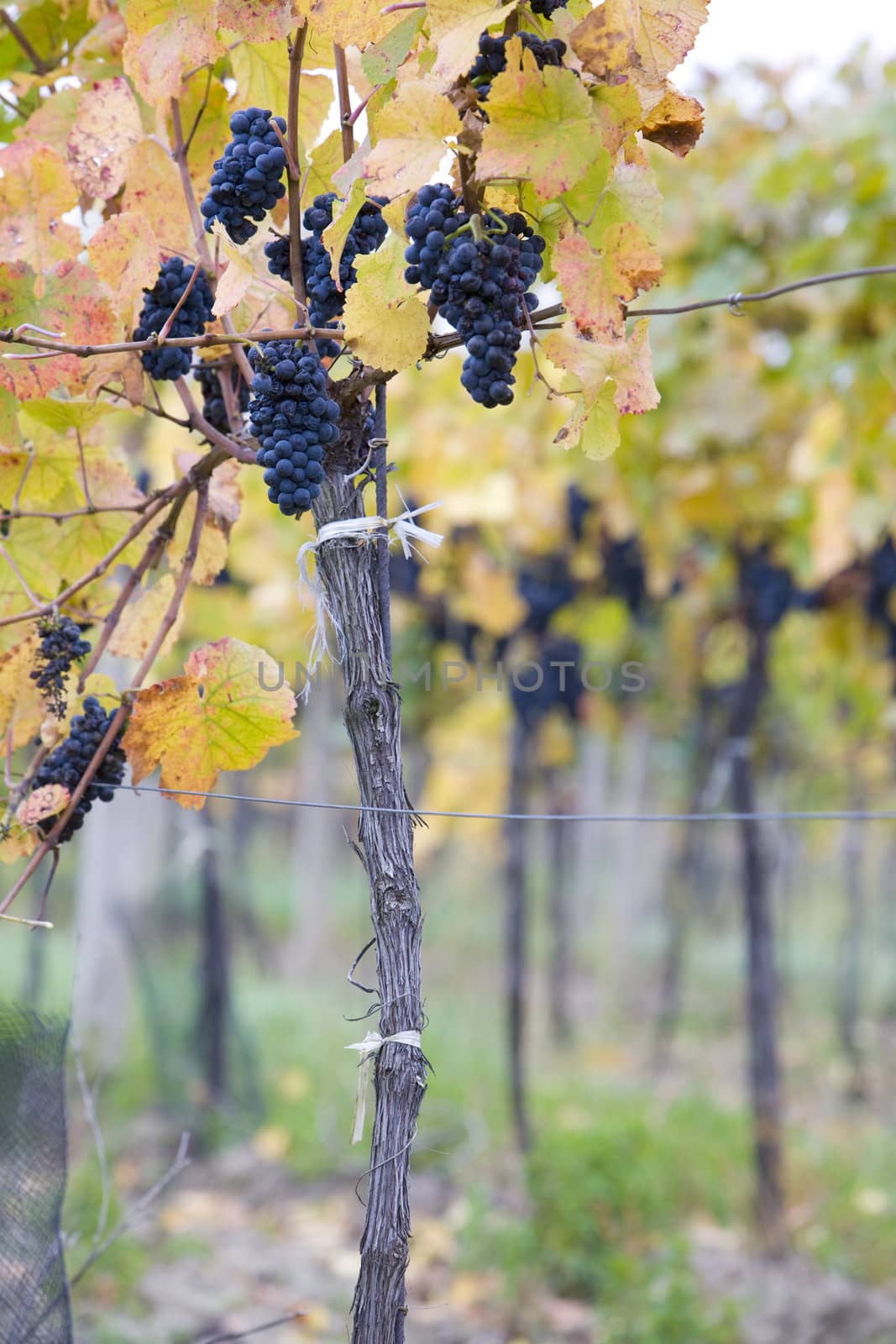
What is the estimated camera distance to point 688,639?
549 cm

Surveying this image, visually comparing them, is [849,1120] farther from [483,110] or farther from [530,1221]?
[483,110]

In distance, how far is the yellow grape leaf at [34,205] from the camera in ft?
3.99

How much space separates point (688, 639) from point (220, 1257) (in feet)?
11.3

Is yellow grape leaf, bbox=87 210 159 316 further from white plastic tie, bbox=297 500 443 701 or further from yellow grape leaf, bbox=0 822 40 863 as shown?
yellow grape leaf, bbox=0 822 40 863

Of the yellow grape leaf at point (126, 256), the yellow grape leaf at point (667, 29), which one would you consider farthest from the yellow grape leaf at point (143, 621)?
the yellow grape leaf at point (667, 29)

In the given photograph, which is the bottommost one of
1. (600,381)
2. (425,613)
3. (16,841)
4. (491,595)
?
(16,841)

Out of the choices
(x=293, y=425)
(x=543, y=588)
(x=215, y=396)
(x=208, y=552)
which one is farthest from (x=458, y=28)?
(x=543, y=588)

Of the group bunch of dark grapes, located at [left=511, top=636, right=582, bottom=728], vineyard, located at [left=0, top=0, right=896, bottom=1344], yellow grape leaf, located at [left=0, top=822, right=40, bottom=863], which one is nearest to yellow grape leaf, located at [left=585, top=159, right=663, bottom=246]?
vineyard, located at [left=0, top=0, right=896, bottom=1344]

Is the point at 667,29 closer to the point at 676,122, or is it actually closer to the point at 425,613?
the point at 676,122

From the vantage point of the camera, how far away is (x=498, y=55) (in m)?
0.98

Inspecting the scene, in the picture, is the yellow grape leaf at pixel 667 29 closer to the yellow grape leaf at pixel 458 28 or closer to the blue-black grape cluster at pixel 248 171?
the yellow grape leaf at pixel 458 28

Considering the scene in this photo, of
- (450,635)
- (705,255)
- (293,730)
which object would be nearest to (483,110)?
(293,730)

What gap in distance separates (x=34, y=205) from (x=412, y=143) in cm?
52

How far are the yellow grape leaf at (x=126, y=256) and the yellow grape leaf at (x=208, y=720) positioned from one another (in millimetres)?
389
